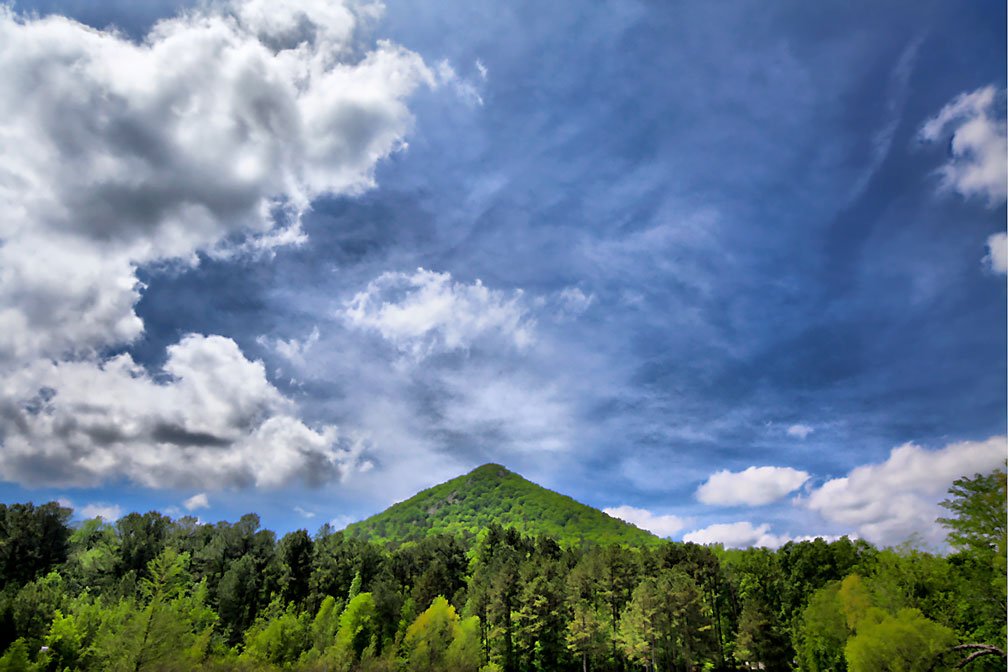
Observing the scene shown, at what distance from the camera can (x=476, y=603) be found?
224ft

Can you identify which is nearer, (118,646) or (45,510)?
(118,646)

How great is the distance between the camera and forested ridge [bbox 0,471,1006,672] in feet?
132

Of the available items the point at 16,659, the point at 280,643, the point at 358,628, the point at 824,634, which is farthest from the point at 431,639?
the point at 824,634

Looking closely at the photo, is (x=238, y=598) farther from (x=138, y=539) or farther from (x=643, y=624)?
(x=643, y=624)

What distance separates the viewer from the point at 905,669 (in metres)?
40.2

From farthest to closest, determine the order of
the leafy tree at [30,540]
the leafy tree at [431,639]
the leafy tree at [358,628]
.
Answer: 1. the leafy tree at [30,540]
2. the leafy tree at [431,639]
3. the leafy tree at [358,628]

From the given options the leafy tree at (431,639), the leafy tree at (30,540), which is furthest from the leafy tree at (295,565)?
the leafy tree at (30,540)

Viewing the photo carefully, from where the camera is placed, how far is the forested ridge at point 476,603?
1578 inches

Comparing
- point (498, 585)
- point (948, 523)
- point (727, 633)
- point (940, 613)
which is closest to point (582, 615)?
point (498, 585)

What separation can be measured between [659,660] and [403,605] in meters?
33.4

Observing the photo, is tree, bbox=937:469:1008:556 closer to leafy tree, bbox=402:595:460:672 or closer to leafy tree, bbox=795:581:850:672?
leafy tree, bbox=795:581:850:672

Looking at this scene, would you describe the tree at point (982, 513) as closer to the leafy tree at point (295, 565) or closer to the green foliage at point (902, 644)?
the green foliage at point (902, 644)

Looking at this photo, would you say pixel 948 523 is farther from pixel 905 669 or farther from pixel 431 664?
pixel 431 664

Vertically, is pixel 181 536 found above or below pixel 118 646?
above
